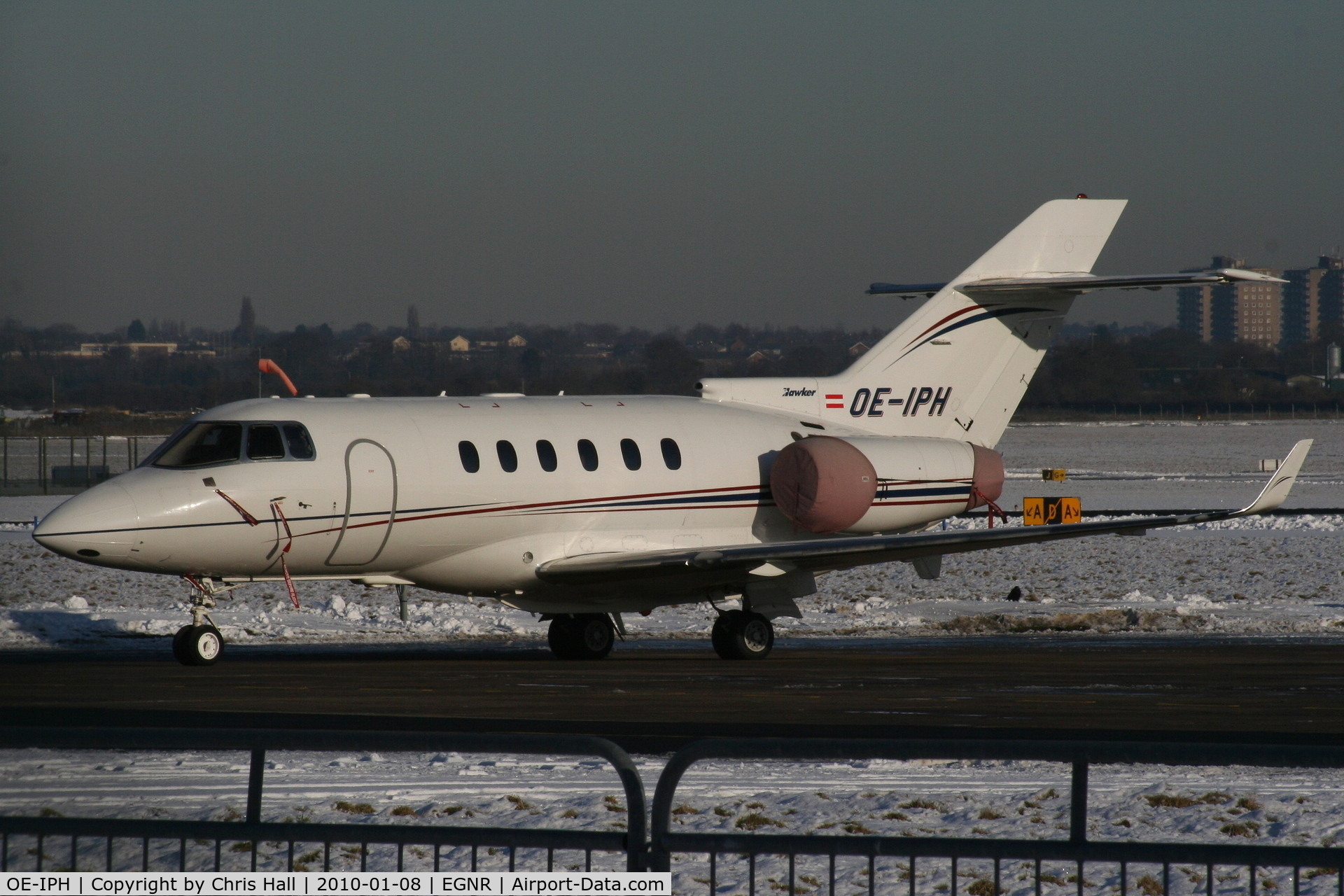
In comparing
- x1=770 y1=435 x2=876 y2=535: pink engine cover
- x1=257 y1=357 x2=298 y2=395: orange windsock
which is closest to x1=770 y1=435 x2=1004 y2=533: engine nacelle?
x1=770 y1=435 x2=876 y2=535: pink engine cover

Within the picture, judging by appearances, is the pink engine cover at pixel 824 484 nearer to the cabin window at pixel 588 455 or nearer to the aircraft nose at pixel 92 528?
the cabin window at pixel 588 455

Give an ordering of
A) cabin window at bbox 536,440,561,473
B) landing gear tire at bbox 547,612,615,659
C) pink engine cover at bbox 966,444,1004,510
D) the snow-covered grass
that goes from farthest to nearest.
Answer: pink engine cover at bbox 966,444,1004,510, landing gear tire at bbox 547,612,615,659, cabin window at bbox 536,440,561,473, the snow-covered grass

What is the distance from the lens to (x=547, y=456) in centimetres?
1903

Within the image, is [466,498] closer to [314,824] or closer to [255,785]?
[255,785]

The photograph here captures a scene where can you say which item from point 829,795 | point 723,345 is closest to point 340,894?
point 829,795

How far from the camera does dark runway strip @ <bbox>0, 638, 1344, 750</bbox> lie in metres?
12.5

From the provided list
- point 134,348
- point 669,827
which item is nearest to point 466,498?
point 134,348

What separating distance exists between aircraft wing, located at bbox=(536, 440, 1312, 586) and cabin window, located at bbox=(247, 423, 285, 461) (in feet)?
10.5

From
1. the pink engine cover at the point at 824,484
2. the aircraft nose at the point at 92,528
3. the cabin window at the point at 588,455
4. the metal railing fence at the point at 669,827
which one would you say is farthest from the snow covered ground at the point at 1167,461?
the metal railing fence at the point at 669,827

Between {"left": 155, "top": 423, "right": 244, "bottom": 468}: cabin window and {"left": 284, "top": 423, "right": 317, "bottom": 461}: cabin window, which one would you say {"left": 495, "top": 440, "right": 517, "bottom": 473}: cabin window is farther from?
{"left": 155, "top": 423, "right": 244, "bottom": 468}: cabin window

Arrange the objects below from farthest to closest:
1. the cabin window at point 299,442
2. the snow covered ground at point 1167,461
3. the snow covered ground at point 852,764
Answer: the snow covered ground at point 1167,461 < the cabin window at point 299,442 < the snow covered ground at point 852,764

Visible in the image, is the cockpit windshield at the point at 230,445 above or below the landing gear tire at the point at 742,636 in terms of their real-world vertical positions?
above

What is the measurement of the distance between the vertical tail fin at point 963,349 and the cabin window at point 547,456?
325 cm

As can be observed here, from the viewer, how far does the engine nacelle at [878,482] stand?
19938 mm
